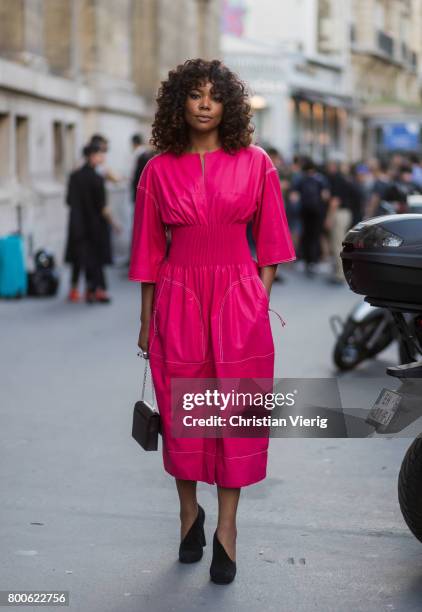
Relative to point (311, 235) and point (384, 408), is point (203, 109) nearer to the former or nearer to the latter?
point (384, 408)

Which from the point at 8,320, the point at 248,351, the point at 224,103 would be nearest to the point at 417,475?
the point at 248,351

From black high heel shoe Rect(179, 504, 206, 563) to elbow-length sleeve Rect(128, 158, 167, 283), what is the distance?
88cm

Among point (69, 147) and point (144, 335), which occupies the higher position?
point (69, 147)

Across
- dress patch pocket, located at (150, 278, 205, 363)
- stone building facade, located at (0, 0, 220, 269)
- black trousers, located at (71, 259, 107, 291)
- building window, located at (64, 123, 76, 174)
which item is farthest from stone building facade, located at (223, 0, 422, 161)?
dress patch pocket, located at (150, 278, 205, 363)

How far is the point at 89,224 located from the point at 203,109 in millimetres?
10585

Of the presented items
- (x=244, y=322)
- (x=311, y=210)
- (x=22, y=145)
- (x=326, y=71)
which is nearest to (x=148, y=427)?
(x=244, y=322)

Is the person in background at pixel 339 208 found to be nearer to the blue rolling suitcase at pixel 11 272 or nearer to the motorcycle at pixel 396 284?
the blue rolling suitcase at pixel 11 272

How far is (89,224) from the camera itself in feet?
49.9

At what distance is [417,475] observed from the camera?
4539mm

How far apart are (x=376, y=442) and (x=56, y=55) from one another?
1663cm

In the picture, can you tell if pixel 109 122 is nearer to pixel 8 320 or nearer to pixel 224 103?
pixel 8 320

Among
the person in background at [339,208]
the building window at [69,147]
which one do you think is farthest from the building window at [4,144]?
the person in background at [339,208]

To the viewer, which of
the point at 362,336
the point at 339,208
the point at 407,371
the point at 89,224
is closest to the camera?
the point at 407,371

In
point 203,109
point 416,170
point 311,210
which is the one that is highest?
point 203,109
